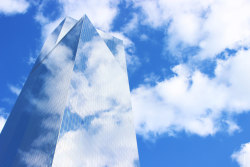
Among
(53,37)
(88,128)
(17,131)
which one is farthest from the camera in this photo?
(53,37)

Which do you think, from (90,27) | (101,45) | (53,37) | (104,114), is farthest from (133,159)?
(53,37)

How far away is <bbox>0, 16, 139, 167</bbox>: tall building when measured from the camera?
208 ft

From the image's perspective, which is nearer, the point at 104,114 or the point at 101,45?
the point at 104,114

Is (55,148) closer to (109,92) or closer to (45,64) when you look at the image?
(109,92)

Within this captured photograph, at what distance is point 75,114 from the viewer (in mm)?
69062

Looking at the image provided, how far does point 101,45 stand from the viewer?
107625mm

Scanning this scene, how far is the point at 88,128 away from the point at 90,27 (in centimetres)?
5390

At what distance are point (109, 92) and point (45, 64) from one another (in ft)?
98.9

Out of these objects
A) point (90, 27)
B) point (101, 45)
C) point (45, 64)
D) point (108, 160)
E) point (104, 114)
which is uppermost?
point (90, 27)

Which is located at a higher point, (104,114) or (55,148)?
(104,114)

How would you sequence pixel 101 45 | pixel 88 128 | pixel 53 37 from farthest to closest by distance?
pixel 53 37
pixel 101 45
pixel 88 128

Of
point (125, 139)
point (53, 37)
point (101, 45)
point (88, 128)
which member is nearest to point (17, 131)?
point (88, 128)

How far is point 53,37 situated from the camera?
128 metres

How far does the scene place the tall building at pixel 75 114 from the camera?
63500 mm
